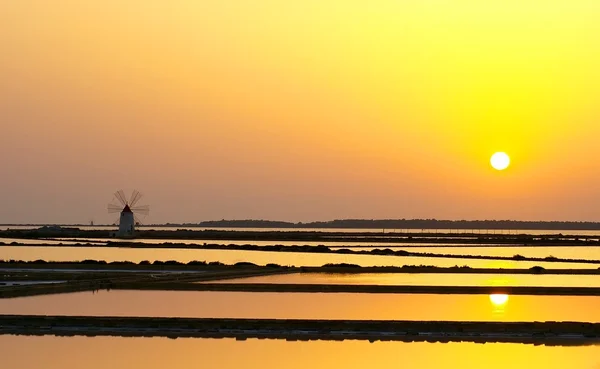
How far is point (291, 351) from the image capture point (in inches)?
531

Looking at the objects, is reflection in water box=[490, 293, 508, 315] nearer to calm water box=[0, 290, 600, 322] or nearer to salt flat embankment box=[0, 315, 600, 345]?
calm water box=[0, 290, 600, 322]

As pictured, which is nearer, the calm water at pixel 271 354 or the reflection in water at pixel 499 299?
the calm water at pixel 271 354

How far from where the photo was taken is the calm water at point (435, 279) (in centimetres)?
2462

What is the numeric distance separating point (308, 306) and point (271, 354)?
A: 5556 mm

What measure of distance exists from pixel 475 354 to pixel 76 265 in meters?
19.3

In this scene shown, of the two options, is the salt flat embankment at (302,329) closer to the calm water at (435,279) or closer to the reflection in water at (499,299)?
→ the reflection in water at (499,299)

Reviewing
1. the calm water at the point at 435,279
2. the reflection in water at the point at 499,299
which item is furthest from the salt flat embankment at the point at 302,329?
the calm water at the point at 435,279

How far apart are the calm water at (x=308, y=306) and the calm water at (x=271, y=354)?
2.74 m

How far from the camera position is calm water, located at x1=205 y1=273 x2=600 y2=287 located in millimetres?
24625

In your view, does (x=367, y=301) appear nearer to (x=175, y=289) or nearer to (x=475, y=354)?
(x=175, y=289)

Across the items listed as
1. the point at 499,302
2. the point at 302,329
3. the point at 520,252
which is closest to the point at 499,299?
the point at 499,302

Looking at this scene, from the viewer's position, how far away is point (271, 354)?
13.2m

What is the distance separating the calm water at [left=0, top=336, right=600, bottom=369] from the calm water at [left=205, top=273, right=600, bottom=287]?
10265mm

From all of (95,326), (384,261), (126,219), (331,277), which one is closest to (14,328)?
(95,326)
